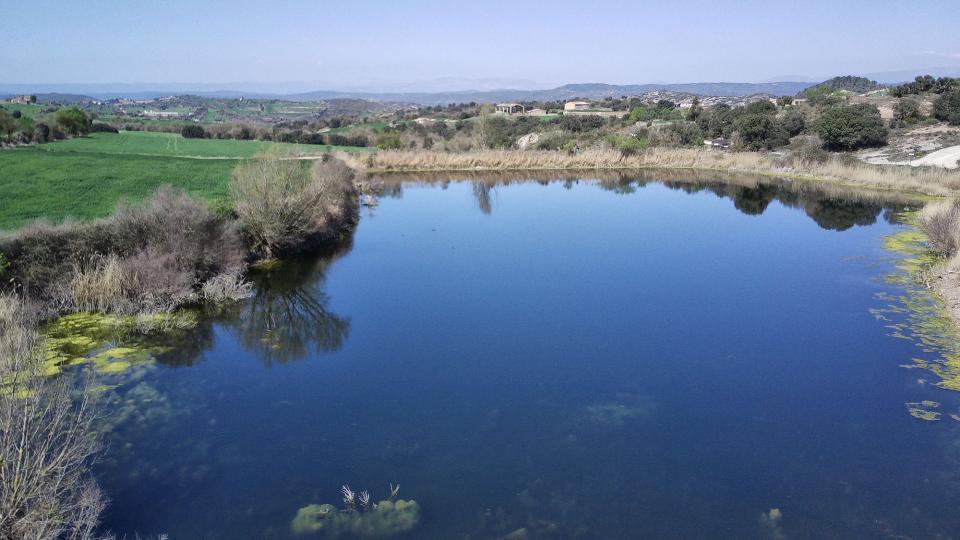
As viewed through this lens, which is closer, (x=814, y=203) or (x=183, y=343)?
(x=183, y=343)

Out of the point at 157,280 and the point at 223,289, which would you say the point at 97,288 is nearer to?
the point at 157,280

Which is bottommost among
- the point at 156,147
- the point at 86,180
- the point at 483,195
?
the point at 483,195

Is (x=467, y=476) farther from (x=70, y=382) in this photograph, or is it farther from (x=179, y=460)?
(x=70, y=382)

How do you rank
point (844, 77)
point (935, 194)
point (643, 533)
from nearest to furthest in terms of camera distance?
point (643, 533) → point (935, 194) → point (844, 77)

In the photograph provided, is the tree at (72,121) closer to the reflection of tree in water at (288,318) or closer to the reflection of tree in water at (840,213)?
the reflection of tree in water at (288,318)

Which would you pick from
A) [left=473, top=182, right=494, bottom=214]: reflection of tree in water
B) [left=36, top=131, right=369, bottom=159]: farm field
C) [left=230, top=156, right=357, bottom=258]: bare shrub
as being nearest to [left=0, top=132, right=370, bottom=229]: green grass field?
[left=36, top=131, right=369, bottom=159]: farm field

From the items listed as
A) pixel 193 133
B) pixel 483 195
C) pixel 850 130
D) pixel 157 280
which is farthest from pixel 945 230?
pixel 193 133

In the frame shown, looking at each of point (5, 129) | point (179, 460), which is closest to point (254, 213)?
point (179, 460)
